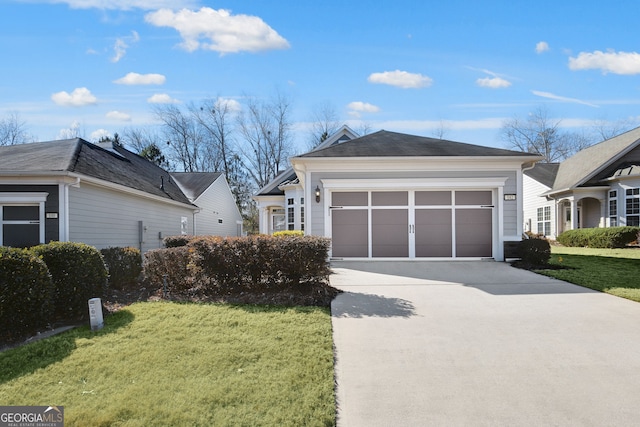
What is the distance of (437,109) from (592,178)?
19.8 metres

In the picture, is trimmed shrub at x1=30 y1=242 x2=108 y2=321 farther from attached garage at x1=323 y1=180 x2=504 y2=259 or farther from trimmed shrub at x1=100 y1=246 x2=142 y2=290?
→ attached garage at x1=323 y1=180 x2=504 y2=259

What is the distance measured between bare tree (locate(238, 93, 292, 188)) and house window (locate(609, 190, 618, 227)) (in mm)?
24984

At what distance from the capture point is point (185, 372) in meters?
3.73

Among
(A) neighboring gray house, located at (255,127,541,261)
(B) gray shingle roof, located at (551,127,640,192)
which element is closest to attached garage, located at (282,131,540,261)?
(A) neighboring gray house, located at (255,127,541,261)

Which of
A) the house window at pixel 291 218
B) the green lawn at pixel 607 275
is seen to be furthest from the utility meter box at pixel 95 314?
the house window at pixel 291 218

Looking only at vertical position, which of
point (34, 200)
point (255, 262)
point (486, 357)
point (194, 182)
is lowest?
point (486, 357)

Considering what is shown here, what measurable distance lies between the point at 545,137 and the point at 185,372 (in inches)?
1758

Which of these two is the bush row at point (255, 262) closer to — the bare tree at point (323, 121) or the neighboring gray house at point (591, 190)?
the neighboring gray house at point (591, 190)

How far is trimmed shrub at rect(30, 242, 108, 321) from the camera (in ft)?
19.0

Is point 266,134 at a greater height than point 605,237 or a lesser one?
greater

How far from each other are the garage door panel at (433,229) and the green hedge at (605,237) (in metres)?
9.72

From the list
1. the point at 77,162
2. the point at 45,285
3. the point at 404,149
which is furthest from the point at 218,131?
the point at 45,285

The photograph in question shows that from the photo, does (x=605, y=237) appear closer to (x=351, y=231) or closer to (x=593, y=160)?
(x=593, y=160)

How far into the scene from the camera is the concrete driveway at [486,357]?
3111 mm
